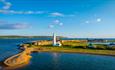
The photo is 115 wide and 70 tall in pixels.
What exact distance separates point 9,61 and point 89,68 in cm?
2063

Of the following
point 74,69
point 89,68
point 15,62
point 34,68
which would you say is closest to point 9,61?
point 15,62

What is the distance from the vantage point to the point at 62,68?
44.6 metres

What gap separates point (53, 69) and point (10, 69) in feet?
31.8

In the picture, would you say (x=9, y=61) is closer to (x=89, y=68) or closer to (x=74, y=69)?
(x=74, y=69)

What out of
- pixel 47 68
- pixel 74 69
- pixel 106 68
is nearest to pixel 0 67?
pixel 47 68

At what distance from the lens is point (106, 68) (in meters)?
45.1

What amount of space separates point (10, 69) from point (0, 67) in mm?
3027

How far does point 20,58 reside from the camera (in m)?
54.0

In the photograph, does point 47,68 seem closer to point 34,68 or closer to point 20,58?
point 34,68

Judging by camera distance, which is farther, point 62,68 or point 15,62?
point 15,62

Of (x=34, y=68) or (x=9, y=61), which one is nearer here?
(x=34, y=68)

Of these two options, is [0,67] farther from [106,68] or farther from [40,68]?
[106,68]

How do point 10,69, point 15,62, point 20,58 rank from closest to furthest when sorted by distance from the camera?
point 10,69, point 15,62, point 20,58

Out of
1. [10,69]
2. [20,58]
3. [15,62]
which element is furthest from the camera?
[20,58]
